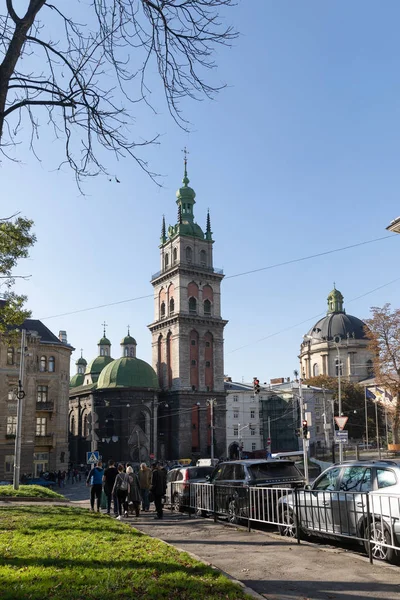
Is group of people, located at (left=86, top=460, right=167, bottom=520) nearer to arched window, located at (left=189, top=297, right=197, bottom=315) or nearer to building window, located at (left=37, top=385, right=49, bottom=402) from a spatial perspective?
building window, located at (left=37, top=385, right=49, bottom=402)

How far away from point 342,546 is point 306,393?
83.1 m

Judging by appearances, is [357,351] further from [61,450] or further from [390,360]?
[61,450]

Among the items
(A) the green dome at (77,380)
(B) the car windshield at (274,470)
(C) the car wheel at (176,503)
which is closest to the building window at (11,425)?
(C) the car wheel at (176,503)

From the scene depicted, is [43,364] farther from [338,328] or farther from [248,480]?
[338,328]

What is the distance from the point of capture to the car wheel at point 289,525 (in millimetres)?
11732

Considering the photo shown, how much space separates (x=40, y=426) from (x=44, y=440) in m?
1.83

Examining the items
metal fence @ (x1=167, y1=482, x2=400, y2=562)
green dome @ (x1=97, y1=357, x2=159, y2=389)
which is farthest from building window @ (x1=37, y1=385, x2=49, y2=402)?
metal fence @ (x1=167, y1=482, x2=400, y2=562)

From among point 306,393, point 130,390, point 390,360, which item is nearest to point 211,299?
point 130,390

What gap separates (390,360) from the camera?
5512cm

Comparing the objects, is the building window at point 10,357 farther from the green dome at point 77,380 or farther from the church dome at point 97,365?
the green dome at point 77,380

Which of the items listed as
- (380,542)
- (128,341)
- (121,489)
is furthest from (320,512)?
(128,341)

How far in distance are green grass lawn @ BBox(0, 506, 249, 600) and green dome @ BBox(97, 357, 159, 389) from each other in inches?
2531

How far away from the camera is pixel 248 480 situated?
1530 centimetres

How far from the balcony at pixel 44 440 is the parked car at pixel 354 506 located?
44.8 metres
